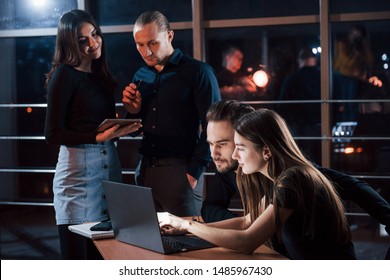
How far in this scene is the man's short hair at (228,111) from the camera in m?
2.51

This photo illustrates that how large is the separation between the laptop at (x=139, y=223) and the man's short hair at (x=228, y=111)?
0.49 meters

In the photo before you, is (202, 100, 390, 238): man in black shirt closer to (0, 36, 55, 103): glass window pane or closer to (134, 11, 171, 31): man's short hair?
(134, 11, 171, 31): man's short hair

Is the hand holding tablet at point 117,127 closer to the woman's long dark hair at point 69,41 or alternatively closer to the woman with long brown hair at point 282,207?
the woman's long dark hair at point 69,41

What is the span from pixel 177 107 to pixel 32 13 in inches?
51.7

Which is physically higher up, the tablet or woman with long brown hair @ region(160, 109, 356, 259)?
the tablet

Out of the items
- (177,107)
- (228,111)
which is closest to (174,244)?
(228,111)

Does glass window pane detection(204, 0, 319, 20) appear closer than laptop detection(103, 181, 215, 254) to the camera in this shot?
No

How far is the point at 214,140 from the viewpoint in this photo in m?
2.51

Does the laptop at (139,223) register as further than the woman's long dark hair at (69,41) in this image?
No

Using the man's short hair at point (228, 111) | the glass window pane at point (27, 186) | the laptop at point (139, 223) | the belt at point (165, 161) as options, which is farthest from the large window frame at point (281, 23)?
the laptop at point (139, 223)

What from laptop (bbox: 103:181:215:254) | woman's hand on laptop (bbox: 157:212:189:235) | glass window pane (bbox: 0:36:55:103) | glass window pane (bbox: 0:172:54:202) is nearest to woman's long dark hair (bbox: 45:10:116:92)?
laptop (bbox: 103:181:215:254)

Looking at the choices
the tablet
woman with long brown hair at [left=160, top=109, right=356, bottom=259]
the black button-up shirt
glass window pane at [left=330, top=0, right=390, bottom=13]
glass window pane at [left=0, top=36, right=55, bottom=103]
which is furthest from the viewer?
glass window pane at [left=0, top=36, right=55, bottom=103]

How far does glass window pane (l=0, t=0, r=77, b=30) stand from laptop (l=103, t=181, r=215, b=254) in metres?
1.86

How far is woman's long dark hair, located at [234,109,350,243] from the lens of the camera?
206 centimetres
